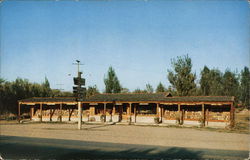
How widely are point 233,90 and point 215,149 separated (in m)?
59.2

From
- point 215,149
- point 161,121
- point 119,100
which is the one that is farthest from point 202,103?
point 215,149

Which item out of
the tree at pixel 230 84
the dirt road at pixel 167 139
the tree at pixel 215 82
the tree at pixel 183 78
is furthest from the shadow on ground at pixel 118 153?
the tree at pixel 230 84

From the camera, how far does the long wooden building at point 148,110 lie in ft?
87.4

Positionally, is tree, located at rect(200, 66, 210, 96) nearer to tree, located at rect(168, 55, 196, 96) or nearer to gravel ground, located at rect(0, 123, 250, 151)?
tree, located at rect(168, 55, 196, 96)

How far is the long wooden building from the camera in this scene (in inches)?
1048

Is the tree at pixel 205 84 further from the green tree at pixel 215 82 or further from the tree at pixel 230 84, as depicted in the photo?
the tree at pixel 230 84

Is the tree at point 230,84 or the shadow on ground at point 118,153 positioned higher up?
the tree at point 230,84

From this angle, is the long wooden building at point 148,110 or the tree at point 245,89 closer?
the long wooden building at point 148,110

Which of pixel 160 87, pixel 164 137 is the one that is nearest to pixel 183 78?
pixel 160 87

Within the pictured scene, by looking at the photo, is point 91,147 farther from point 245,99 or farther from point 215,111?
point 245,99

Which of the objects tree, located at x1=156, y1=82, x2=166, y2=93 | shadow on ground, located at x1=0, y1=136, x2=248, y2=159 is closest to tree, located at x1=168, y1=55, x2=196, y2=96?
tree, located at x1=156, y1=82, x2=166, y2=93

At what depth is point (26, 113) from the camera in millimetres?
45281

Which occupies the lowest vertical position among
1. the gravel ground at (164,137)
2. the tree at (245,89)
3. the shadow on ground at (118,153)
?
the gravel ground at (164,137)

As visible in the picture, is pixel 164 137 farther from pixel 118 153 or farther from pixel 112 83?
pixel 112 83
